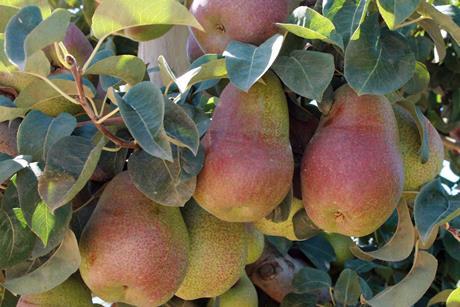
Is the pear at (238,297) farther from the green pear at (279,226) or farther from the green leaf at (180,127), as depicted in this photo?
the green leaf at (180,127)

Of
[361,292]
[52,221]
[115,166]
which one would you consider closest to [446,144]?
[361,292]

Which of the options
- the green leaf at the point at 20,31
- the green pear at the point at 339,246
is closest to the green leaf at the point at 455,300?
the green pear at the point at 339,246

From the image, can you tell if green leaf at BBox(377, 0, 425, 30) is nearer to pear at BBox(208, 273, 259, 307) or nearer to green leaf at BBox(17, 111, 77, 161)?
green leaf at BBox(17, 111, 77, 161)

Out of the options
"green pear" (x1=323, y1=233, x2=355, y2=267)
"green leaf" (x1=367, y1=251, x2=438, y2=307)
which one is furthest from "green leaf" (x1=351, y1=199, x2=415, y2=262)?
"green pear" (x1=323, y1=233, x2=355, y2=267)

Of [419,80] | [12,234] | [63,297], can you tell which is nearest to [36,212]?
[12,234]

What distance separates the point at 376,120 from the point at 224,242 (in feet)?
0.74

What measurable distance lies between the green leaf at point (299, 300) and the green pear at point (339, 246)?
25 cm

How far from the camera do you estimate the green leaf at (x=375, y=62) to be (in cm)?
76

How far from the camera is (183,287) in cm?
88

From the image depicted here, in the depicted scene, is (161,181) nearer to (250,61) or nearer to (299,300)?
(250,61)

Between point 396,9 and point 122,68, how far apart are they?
0.93ft

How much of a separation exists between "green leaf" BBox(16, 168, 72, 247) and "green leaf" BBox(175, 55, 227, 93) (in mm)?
183

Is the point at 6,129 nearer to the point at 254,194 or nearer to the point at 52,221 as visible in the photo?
the point at 52,221

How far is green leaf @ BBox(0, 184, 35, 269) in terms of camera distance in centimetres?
79
